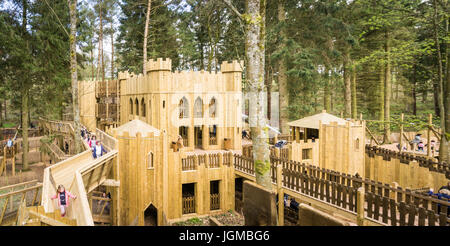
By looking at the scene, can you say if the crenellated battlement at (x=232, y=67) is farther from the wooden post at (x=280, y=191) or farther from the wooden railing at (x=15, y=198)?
the wooden railing at (x=15, y=198)

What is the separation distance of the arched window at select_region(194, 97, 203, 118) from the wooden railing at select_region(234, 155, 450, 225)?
16.8 feet

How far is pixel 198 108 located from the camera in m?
18.0

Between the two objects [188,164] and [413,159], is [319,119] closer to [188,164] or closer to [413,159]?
[413,159]

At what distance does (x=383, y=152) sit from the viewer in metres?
15.8

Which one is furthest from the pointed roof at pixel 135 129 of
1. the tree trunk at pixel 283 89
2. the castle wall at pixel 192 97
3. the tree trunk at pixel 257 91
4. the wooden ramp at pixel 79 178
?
the tree trunk at pixel 283 89

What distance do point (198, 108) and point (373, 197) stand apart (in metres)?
12.1

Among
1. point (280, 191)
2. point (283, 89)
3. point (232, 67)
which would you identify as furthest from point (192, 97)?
point (283, 89)

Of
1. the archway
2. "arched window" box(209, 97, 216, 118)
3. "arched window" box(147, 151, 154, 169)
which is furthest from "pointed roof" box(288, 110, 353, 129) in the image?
the archway

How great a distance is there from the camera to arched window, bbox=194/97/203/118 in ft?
57.8

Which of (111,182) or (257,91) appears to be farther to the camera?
(111,182)

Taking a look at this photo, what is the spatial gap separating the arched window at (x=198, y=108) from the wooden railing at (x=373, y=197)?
512 centimetres

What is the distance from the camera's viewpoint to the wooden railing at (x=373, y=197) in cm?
696

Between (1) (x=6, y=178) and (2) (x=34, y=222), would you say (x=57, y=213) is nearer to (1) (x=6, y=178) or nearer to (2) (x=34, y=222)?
(2) (x=34, y=222)
